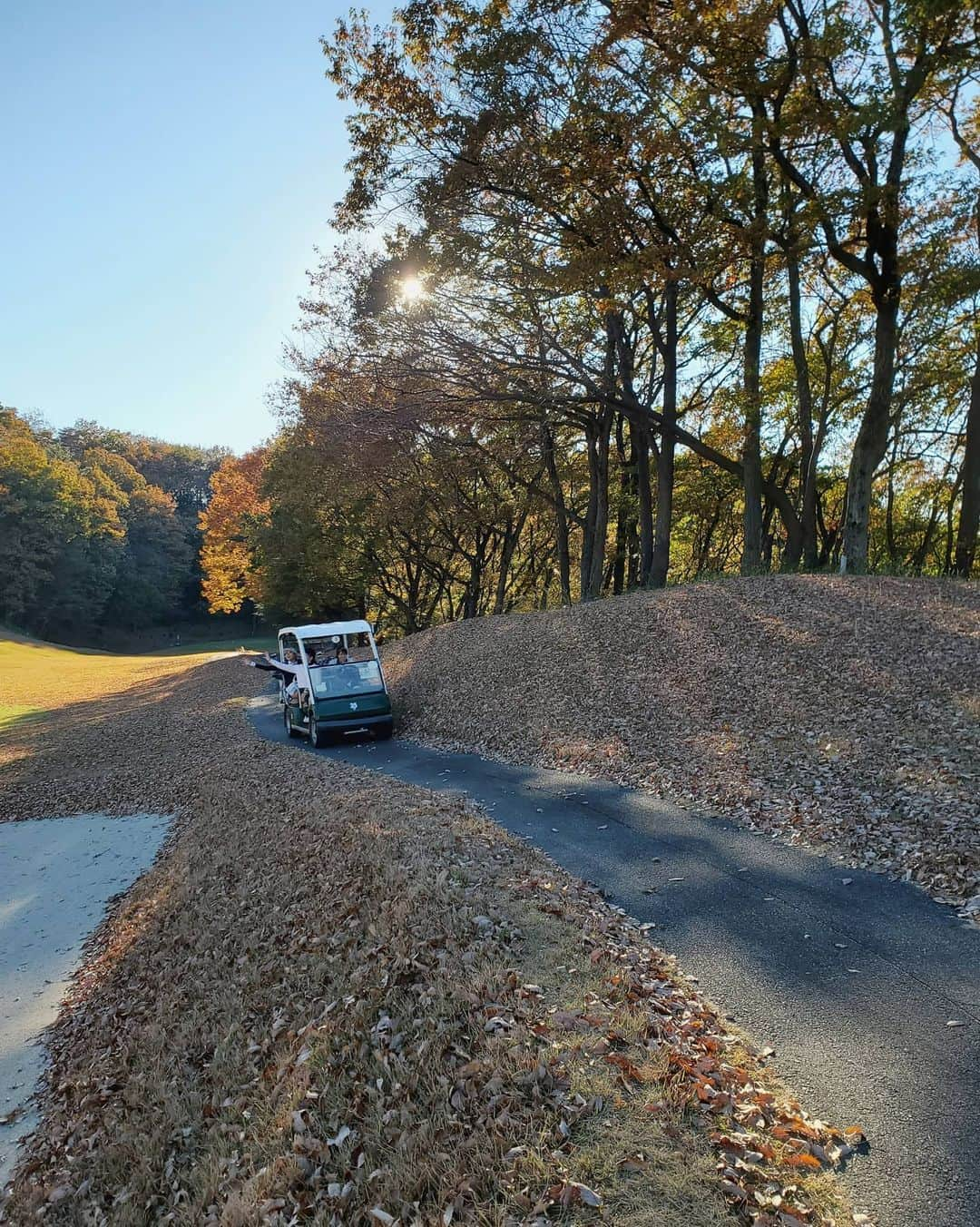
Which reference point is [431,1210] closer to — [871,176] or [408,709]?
[408,709]

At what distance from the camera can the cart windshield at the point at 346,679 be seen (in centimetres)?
1645

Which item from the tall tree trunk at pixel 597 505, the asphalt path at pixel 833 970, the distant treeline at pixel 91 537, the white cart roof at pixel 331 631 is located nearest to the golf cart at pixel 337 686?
the white cart roof at pixel 331 631

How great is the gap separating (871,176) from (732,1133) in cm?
1787

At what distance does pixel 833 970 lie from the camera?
200 inches

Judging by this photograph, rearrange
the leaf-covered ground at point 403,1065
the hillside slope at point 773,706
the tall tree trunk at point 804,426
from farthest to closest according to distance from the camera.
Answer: the tall tree trunk at point 804,426 < the hillside slope at point 773,706 < the leaf-covered ground at point 403,1065

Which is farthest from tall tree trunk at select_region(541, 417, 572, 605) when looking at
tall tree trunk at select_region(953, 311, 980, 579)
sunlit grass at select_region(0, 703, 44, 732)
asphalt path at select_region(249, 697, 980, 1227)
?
→ sunlit grass at select_region(0, 703, 44, 732)

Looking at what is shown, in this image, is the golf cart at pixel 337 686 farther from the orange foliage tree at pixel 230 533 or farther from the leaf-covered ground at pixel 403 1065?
the orange foliage tree at pixel 230 533

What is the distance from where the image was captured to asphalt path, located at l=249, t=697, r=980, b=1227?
11.4 feet

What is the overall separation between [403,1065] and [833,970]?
3.01 metres

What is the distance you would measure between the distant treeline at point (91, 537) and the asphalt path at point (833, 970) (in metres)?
59.7

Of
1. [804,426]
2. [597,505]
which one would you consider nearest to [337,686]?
[597,505]

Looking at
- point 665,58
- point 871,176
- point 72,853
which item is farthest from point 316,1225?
point 871,176

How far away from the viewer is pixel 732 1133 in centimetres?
347

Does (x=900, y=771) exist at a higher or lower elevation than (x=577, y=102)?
lower
